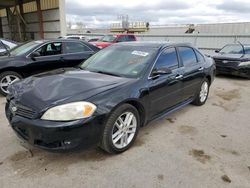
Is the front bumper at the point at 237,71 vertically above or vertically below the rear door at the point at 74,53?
below

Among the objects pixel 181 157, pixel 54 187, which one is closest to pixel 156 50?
pixel 181 157

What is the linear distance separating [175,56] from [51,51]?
3.58m

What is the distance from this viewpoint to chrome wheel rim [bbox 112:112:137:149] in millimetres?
2967

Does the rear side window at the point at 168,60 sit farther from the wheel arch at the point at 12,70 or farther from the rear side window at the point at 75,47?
the wheel arch at the point at 12,70

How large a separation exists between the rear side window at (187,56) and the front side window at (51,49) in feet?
11.5

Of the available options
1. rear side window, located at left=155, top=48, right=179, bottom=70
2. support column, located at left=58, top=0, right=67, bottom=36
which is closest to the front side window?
rear side window, located at left=155, top=48, right=179, bottom=70

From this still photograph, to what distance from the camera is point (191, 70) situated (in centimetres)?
438

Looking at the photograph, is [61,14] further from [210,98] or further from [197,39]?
[210,98]

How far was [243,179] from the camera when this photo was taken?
2.58 meters

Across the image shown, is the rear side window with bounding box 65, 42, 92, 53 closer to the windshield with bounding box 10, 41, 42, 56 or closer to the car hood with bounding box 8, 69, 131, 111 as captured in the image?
→ the windshield with bounding box 10, 41, 42, 56

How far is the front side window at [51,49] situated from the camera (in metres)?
5.89

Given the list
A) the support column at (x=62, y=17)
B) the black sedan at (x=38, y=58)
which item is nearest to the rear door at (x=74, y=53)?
the black sedan at (x=38, y=58)

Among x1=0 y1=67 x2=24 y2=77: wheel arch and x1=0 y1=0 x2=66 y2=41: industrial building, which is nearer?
x1=0 y1=67 x2=24 y2=77: wheel arch

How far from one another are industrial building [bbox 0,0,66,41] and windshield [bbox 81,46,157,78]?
1444cm
